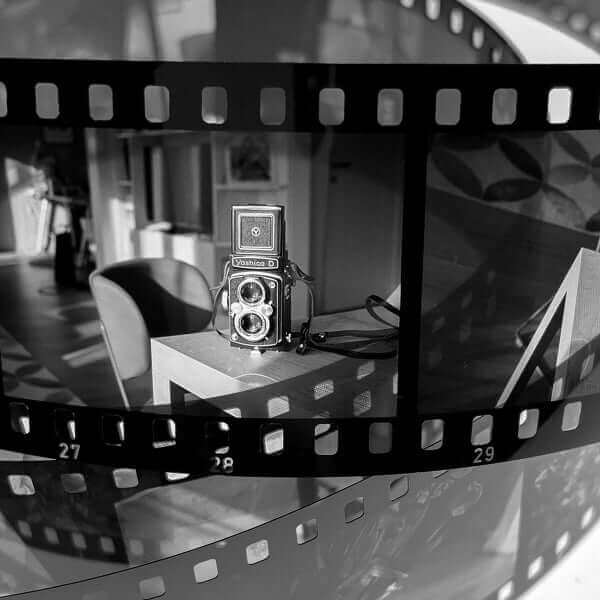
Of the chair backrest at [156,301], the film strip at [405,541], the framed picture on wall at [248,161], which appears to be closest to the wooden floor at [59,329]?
the chair backrest at [156,301]

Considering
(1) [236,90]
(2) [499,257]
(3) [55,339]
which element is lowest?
(3) [55,339]

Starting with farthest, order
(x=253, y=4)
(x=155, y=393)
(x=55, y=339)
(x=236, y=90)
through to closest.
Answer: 1. (x=55, y=339)
2. (x=253, y=4)
3. (x=155, y=393)
4. (x=236, y=90)

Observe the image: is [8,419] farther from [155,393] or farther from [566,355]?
[566,355]

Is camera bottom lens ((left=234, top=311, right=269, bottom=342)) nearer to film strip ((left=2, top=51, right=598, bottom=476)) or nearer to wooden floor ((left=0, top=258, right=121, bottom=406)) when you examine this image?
film strip ((left=2, top=51, right=598, bottom=476))

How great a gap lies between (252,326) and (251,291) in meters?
0.03

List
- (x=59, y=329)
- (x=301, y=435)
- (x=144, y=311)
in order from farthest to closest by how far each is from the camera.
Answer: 1. (x=59, y=329)
2. (x=144, y=311)
3. (x=301, y=435)

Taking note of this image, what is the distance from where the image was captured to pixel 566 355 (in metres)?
0.32

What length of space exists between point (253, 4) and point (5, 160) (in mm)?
2038

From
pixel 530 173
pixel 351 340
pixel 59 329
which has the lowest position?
pixel 59 329

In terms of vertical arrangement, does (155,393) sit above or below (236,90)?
below

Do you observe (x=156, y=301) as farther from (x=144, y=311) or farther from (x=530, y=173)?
(x=530, y=173)

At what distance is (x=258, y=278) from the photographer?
1.16ft

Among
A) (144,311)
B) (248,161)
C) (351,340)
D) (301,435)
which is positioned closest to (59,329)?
(248,161)

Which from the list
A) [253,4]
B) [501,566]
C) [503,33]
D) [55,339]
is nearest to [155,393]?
[501,566]
